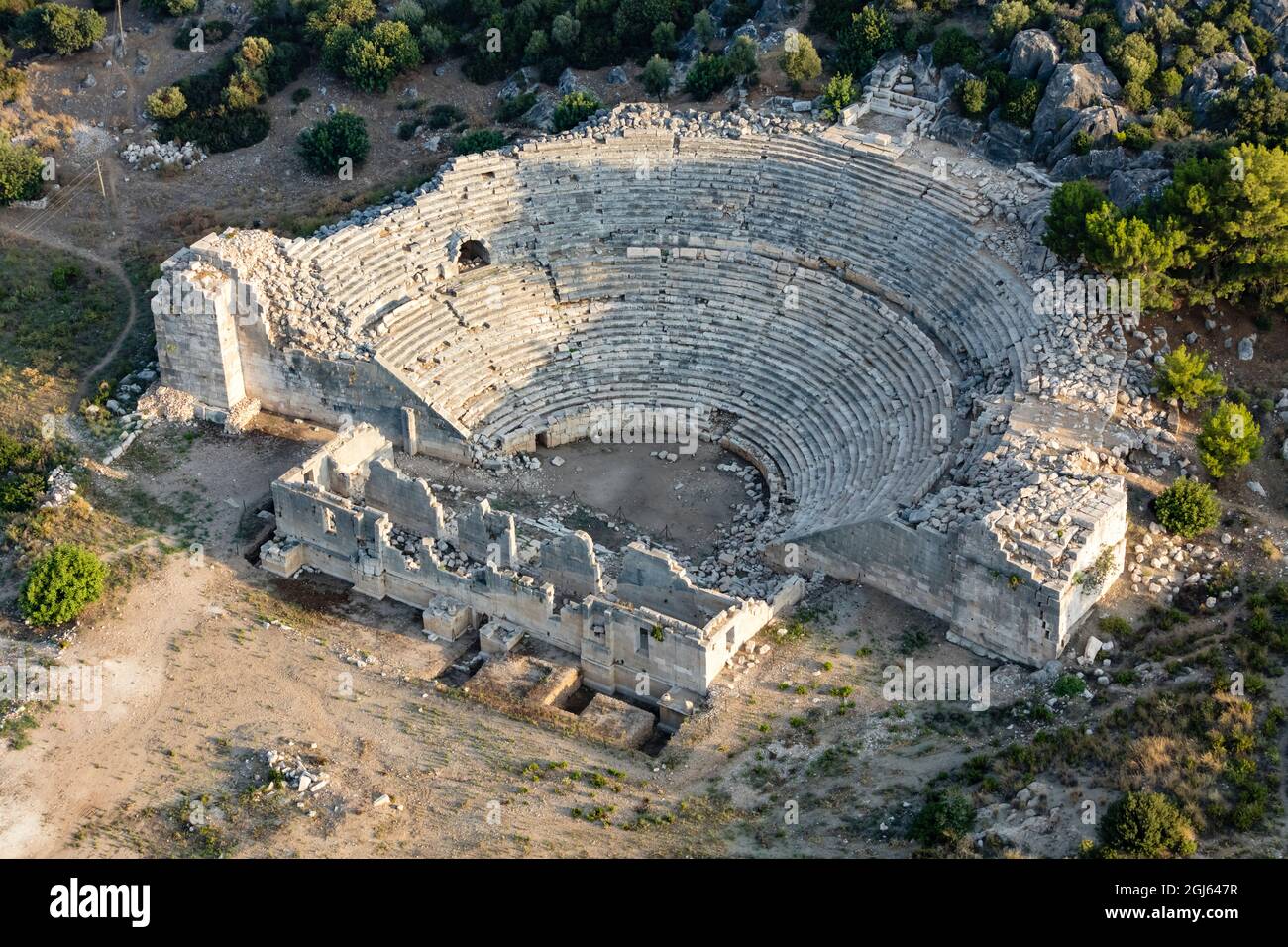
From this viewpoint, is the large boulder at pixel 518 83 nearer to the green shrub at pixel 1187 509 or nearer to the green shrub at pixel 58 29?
the green shrub at pixel 58 29

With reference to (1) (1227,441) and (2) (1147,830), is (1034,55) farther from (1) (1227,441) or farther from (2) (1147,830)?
(2) (1147,830)

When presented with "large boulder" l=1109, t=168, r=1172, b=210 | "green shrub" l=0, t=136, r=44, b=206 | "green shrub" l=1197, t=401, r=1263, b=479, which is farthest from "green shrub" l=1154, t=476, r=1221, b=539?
"green shrub" l=0, t=136, r=44, b=206

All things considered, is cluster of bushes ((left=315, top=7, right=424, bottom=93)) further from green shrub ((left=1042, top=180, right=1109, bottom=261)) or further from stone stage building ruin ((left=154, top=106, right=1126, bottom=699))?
green shrub ((left=1042, top=180, right=1109, bottom=261))

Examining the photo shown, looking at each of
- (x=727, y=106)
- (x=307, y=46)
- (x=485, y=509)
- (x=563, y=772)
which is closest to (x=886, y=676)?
(x=563, y=772)

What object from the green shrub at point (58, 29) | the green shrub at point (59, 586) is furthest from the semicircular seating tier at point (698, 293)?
the green shrub at point (58, 29)

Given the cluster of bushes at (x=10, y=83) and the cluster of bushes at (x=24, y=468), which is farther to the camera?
the cluster of bushes at (x=10, y=83)

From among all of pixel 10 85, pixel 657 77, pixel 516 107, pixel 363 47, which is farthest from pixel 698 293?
pixel 10 85
